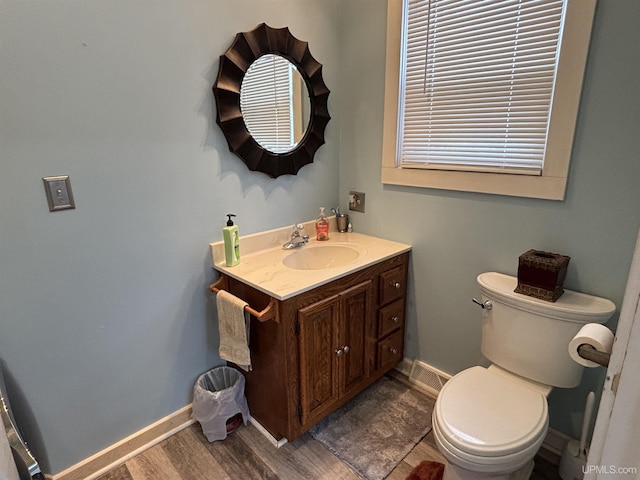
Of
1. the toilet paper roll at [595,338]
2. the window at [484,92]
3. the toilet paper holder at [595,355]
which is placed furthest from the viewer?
the window at [484,92]

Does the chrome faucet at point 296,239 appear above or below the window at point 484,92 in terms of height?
below

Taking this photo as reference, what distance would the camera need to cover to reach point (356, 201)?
7.32 feet

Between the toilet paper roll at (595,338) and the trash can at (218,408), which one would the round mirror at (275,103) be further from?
the toilet paper roll at (595,338)

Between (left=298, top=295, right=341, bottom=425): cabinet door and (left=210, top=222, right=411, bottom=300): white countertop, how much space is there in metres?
0.11

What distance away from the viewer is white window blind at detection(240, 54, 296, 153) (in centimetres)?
174

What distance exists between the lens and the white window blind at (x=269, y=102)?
174 centimetres

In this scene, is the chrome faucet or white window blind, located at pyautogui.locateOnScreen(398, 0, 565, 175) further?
the chrome faucet

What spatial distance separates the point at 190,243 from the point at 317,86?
1086mm

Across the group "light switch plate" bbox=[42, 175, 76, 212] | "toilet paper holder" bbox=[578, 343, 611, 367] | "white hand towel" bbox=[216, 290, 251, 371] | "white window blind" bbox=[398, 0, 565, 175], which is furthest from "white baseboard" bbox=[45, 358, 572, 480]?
"toilet paper holder" bbox=[578, 343, 611, 367]

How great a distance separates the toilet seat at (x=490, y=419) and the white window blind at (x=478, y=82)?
0.89 meters

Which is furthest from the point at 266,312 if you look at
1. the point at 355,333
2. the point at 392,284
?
the point at 392,284

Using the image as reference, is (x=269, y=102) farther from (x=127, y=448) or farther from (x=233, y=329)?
(x=127, y=448)
